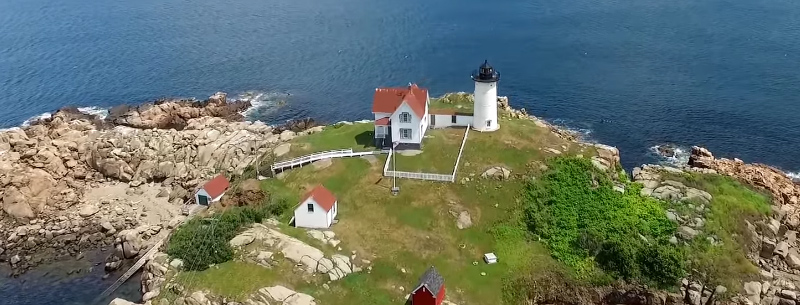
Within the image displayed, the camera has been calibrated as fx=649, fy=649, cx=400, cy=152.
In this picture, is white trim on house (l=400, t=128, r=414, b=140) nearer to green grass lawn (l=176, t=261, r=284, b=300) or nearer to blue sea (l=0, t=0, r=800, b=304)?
green grass lawn (l=176, t=261, r=284, b=300)

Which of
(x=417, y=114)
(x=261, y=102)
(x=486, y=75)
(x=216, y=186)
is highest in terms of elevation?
(x=486, y=75)

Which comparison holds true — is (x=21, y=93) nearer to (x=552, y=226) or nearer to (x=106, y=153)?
(x=106, y=153)

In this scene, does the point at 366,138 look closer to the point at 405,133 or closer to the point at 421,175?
the point at 405,133

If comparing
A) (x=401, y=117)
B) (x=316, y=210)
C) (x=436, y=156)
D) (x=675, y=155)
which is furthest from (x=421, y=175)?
(x=675, y=155)

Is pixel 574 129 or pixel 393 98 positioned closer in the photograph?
pixel 393 98

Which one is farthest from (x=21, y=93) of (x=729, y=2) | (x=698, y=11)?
(x=729, y=2)

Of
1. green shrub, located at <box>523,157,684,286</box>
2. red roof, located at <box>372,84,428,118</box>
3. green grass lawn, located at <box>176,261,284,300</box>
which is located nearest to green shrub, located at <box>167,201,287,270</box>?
green grass lawn, located at <box>176,261,284,300</box>

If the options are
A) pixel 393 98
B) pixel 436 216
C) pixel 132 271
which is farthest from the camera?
pixel 393 98
